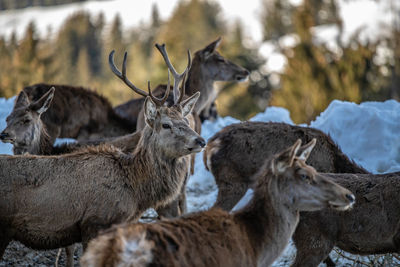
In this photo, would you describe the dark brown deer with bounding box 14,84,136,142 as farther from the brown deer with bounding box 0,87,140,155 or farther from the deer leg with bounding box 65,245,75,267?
the deer leg with bounding box 65,245,75,267

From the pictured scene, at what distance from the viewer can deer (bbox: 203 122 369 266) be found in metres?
7.69

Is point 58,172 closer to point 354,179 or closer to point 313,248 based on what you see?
point 313,248

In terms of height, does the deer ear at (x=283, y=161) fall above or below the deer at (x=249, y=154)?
above

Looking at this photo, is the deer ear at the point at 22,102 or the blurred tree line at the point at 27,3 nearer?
the deer ear at the point at 22,102

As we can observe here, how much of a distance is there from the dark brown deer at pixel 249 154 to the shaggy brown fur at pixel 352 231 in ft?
4.37

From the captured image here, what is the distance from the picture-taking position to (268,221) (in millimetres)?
5309

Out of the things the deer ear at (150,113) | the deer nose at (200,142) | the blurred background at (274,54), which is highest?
the deer ear at (150,113)

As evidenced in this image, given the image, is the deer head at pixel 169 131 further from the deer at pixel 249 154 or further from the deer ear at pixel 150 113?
the deer at pixel 249 154

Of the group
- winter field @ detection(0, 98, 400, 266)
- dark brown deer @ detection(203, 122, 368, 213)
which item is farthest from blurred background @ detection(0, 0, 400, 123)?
dark brown deer @ detection(203, 122, 368, 213)

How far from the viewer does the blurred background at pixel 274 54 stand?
22.6m

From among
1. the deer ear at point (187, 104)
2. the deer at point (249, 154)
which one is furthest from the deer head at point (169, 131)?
the deer at point (249, 154)

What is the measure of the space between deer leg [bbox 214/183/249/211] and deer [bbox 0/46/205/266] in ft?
3.87

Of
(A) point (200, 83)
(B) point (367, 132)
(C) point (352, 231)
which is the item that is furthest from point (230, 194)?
(A) point (200, 83)

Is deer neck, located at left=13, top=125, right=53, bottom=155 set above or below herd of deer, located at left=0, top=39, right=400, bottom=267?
below
